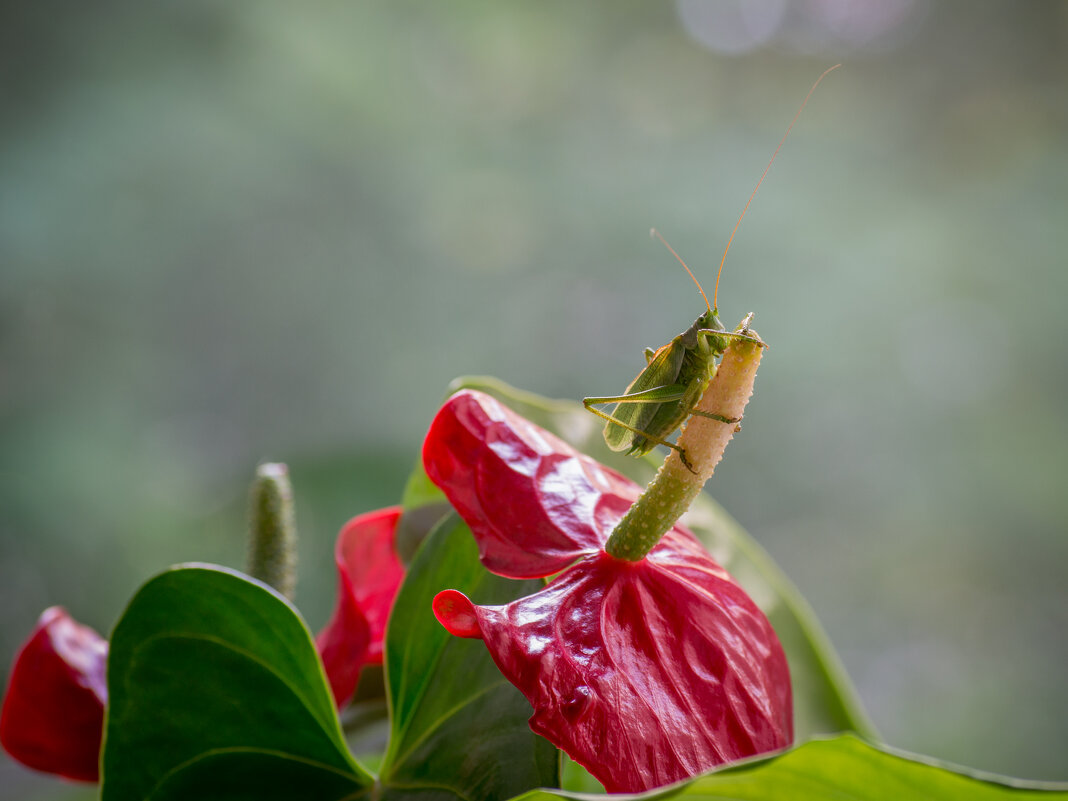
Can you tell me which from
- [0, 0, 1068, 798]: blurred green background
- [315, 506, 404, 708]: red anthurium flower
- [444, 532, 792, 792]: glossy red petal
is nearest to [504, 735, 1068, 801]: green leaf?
[444, 532, 792, 792]: glossy red petal

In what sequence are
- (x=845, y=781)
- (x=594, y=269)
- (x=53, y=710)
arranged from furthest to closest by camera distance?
(x=594, y=269) < (x=53, y=710) < (x=845, y=781)

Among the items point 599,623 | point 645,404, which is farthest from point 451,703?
point 645,404

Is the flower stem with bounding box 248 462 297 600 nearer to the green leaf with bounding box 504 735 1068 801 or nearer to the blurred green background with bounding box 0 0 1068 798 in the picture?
the green leaf with bounding box 504 735 1068 801

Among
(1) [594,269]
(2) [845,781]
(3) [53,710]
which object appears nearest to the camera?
(2) [845,781]

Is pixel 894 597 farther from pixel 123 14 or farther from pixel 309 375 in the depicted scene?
pixel 123 14

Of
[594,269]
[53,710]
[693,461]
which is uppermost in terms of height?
[594,269]

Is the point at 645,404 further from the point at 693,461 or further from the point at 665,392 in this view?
the point at 693,461
